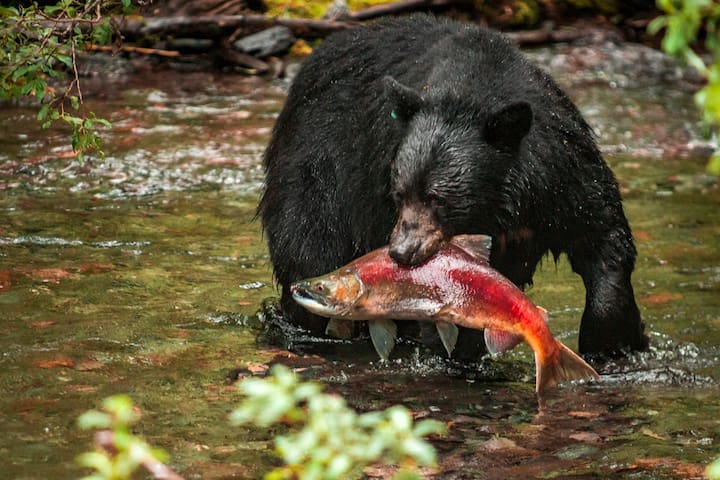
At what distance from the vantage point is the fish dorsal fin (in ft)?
18.1

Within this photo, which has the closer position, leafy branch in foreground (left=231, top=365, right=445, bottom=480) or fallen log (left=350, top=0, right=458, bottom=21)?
leafy branch in foreground (left=231, top=365, right=445, bottom=480)

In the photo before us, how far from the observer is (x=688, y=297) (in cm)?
765

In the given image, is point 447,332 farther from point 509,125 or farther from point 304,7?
point 304,7

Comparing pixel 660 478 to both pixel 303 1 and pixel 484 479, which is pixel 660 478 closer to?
pixel 484 479

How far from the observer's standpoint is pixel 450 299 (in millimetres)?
5352

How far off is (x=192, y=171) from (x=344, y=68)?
12.2 ft

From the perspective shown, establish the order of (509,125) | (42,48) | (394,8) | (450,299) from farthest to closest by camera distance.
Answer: (394,8) → (42,48) → (509,125) → (450,299)

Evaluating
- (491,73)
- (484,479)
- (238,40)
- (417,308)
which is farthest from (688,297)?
(238,40)

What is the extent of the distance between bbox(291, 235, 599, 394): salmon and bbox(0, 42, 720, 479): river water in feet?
1.36

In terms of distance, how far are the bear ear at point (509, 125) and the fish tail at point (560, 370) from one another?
1024mm

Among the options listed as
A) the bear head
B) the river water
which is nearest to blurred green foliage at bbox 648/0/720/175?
the river water

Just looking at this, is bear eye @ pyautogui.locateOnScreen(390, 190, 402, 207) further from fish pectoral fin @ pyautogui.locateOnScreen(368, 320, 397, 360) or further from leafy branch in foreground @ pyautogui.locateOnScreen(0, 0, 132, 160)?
leafy branch in foreground @ pyautogui.locateOnScreen(0, 0, 132, 160)

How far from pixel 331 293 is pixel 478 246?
30.8 inches

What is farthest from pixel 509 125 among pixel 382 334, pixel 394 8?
pixel 394 8
